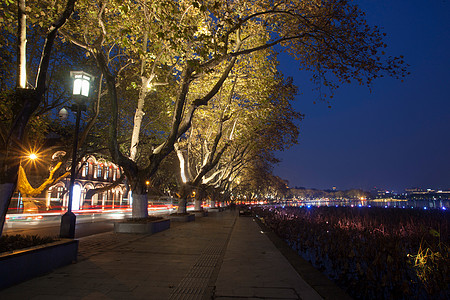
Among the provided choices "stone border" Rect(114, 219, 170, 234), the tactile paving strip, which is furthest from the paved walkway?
"stone border" Rect(114, 219, 170, 234)

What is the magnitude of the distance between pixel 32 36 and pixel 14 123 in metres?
14.6

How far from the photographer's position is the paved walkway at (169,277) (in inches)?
177

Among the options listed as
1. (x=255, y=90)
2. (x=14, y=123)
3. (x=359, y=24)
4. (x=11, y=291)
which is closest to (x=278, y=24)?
(x=359, y=24)

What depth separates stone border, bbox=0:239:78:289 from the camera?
4605 mm

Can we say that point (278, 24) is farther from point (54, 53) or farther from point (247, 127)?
point (54, 53)

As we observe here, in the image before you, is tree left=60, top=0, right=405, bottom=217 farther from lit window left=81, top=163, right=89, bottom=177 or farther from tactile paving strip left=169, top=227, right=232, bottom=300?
lit window left=81, top=163, right=89, bottom=177

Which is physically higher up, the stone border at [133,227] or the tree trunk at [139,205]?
the tree trunk at [139,205]

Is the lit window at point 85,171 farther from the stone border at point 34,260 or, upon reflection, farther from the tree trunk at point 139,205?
the stone border at point 34,260

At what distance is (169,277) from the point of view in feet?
18.3

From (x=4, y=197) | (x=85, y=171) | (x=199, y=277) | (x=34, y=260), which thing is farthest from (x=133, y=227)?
(x=85, y=171)

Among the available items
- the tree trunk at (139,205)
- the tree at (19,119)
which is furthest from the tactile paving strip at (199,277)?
the tree trunk at (139,205)

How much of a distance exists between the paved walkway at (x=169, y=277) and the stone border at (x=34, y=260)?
13cm

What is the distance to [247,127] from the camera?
80.8ft

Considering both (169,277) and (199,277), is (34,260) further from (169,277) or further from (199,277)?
(199,277)
